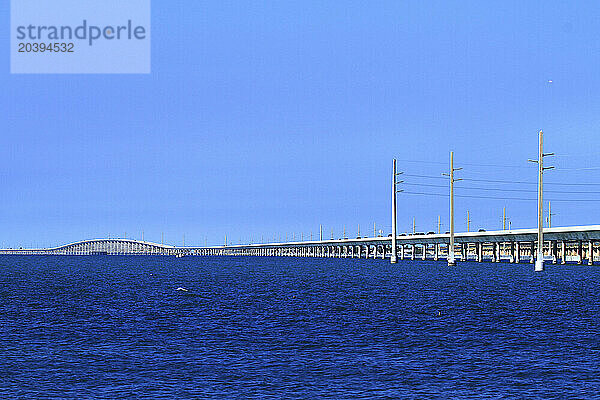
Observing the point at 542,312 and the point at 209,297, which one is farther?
the point at 209,297

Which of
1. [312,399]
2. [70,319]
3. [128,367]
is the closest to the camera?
[312,399]

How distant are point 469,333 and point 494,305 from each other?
21.1 metres

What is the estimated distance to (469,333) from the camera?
4403 centimetres

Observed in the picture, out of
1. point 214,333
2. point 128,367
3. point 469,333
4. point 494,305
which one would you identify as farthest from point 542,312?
point 128,367

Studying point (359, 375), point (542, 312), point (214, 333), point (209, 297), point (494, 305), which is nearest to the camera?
point (359, 375)

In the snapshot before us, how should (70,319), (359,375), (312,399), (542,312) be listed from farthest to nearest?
1. (542,312)
2. (70,319)
3. (359,375)
4. (312,399)

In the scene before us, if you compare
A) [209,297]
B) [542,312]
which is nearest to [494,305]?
[542,312]

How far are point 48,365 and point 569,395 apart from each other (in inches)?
797

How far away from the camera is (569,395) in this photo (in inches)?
1061

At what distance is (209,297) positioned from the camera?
76.0 metres

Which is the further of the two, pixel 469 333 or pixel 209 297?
pixel 209 297

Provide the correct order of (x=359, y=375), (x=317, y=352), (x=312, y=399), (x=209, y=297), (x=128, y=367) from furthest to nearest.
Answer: (x=209, y=297) < (x=317, y=352) < (x=128, y=367) < (x=359, y=375) < (x=312, y=399)

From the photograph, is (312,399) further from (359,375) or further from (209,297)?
(209,297)

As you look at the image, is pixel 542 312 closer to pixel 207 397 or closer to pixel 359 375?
pixel 359 375
